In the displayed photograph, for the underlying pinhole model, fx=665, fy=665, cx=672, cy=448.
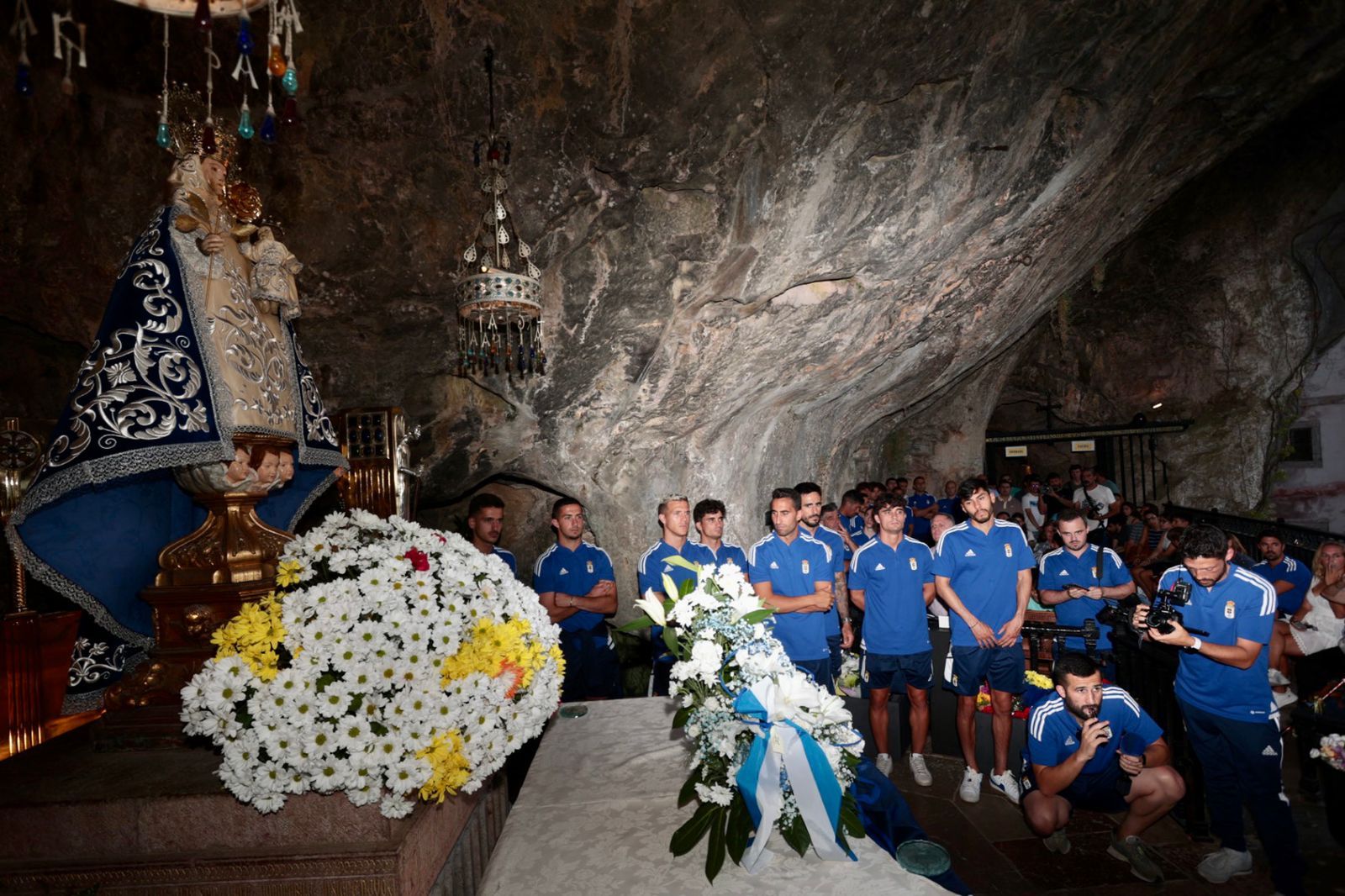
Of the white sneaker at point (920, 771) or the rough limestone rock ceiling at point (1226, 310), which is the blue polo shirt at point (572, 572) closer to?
the white sneaker at point (920, 771)

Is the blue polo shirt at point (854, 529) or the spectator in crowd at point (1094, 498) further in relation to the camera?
the spectator in crowd at point (1094, 498)

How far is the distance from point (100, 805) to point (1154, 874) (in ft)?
14.0

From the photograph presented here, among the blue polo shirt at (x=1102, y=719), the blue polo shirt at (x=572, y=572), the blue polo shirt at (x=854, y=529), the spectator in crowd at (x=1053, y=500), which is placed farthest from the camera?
the spectator in crowd at (x=1053, y=500)

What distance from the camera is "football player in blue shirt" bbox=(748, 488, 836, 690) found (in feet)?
14.4

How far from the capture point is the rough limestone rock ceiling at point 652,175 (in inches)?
184

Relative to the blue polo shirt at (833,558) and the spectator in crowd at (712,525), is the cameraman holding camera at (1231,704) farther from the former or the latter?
the spectator in crowd at (712,525)

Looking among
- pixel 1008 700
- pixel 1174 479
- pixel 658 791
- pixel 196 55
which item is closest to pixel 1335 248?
pixel 1174 479

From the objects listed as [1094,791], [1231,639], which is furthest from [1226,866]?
[1231,639]

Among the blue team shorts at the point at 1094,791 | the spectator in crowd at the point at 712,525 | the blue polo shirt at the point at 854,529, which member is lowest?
the blue team shorts at the point at 1094,791

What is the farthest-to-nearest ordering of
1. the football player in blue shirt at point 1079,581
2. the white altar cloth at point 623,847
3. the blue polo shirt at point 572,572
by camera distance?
the blue polo shirt at point 572,572
the football player in blue shirt at point 1079,581
the white altar cloth at point 623,847

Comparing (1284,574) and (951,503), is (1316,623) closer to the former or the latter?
(1284,574)

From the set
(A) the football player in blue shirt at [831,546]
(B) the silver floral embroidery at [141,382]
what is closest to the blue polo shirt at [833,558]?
(A) the football player in blue shirt at [831,546]

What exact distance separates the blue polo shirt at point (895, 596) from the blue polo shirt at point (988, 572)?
0.18 m

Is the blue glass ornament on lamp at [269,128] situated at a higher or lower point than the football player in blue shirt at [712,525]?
higher
